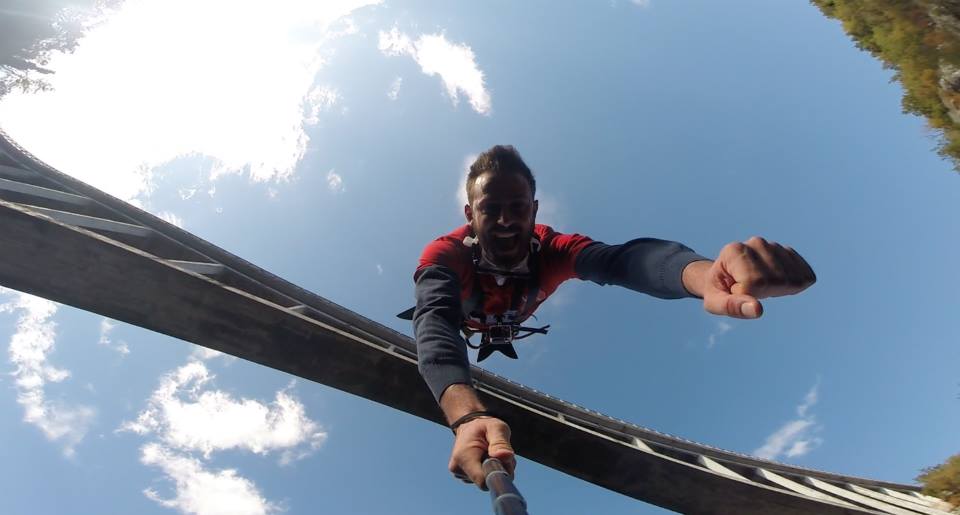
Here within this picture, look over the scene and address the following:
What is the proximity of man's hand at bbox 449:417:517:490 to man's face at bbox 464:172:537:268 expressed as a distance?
1.64 meters

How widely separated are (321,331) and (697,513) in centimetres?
369

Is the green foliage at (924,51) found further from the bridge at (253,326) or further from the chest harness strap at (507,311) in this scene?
the chest harness strap at (507,311)

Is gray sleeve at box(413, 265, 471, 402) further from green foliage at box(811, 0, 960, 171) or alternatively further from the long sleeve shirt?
green foliage at box(811, 0, 960, 171)

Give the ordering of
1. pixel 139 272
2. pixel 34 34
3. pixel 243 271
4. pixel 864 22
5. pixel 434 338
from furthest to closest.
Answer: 1. pixel 34 34
2. pixel 243 271
3. pixel 864 22
4. pixel 139 272
5. pixel 434 338

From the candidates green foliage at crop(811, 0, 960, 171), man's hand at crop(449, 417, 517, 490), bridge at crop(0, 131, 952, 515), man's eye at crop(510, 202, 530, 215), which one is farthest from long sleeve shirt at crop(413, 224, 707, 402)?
green foliage at crop(811, 0, 960, 171)

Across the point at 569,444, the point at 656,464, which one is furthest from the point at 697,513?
the point at 569,444

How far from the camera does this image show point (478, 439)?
1806mm

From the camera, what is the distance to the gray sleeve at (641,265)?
7.95ft

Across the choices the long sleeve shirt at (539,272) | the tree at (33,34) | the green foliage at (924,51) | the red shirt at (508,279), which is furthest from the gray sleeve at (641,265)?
the tree at (33,34)

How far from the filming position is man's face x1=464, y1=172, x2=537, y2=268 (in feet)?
10.8

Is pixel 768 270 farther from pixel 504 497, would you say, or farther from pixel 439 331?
pixel 439 331

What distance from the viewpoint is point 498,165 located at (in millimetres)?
3432

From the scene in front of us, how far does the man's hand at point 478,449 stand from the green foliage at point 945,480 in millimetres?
4992

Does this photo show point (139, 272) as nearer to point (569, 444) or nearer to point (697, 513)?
point (569, 444)
